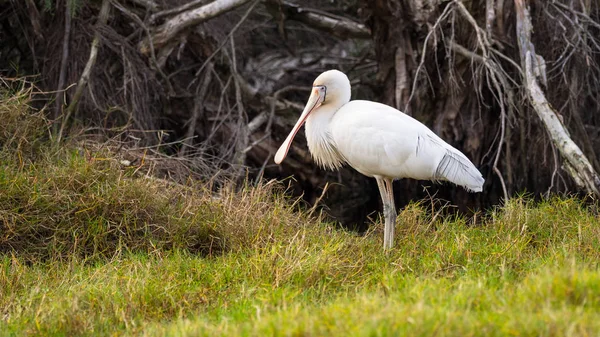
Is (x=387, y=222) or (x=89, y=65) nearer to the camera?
(x=387, y=222)

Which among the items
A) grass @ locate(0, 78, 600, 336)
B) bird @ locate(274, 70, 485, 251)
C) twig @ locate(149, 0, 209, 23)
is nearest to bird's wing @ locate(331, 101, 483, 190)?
bird @ locate(274, 70, 485, 251)

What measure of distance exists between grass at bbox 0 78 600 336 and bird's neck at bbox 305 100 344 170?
488 mm

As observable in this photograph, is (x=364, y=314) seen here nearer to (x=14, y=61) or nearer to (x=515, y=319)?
(x=515, y=319)

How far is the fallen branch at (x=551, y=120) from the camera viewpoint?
688cm

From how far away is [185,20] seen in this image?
29.6 feet

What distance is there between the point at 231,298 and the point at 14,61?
5.31 metres

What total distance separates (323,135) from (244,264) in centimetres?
159

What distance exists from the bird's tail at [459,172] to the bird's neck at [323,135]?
89 cm

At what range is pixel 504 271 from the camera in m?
4.95

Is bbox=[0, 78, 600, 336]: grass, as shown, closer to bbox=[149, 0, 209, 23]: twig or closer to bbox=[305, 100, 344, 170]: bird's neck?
bbox=[305, 100, 344, 170]: bird's neck

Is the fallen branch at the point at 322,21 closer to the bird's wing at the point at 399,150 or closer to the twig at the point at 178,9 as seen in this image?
the twig at the point at 178,9

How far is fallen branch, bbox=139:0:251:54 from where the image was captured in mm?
8930

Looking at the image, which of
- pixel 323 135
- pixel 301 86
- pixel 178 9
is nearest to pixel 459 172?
pixel 323 135

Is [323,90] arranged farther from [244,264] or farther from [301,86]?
[301,86]
